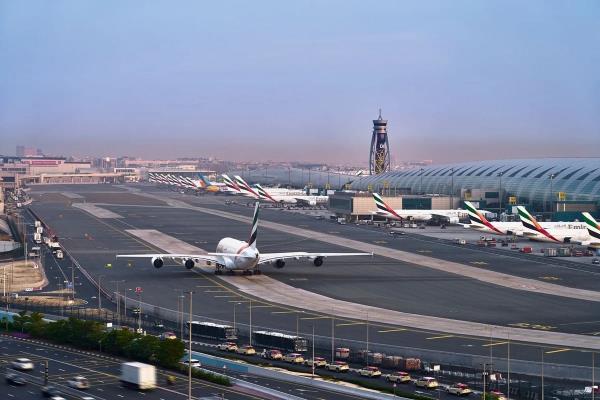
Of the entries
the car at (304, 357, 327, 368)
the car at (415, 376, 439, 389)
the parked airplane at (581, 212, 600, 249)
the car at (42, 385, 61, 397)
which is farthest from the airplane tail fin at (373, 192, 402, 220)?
the car at (42, 385, 61, 397)

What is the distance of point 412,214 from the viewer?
185 meters

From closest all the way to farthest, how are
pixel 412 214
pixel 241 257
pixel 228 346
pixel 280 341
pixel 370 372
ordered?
pixel 370 372 → pixel 280 341 → pixel 228 346 → pixel 241 257 → pixel 412 214

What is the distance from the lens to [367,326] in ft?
233

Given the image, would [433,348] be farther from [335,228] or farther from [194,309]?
[335,228]

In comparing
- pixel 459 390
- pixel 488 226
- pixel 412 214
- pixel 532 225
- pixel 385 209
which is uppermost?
pixel 385 209

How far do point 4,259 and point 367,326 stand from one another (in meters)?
62.5

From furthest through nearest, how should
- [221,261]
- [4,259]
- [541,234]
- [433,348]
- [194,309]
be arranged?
[541,234] → [4,259] → [221,261] → [194,309] → [433,348]

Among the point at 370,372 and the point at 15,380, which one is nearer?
the point at 15,380

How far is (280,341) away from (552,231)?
272 ft

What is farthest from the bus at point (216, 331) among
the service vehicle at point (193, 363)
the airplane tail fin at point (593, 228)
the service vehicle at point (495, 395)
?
the airplane tail fin at point (593, 228)

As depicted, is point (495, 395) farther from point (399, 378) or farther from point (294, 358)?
point (294, 358)

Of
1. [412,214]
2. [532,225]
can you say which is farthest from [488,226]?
[412,214]

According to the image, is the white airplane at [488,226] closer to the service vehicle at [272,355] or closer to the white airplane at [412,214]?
the white airplane at [412,214]

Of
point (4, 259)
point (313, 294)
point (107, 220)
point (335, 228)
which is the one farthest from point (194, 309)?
point (107, 220)
